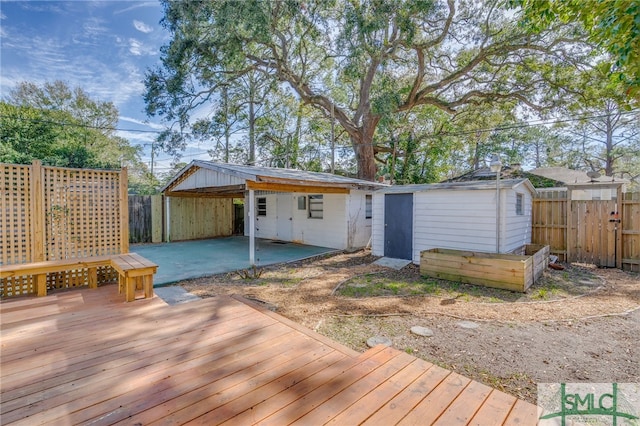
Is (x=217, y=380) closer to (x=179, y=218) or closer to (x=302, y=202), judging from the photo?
(x=302, y=202)

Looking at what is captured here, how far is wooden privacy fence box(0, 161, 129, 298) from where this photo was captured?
13.4 feet

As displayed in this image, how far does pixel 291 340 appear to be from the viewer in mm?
2697

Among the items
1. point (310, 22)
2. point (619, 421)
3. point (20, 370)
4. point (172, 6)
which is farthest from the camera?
point (310, 22)

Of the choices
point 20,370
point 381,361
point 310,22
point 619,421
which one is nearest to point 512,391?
point 619,421

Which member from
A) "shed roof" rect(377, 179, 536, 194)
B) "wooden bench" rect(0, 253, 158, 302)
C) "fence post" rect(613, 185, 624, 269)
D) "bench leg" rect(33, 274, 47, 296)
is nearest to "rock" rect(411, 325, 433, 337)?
"wooden bench" rect(0, 253, 158, 302)

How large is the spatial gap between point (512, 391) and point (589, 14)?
3.44m

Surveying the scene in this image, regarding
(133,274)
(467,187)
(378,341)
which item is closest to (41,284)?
(133,274)

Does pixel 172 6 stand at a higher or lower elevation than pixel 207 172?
higher

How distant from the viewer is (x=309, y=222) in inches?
426

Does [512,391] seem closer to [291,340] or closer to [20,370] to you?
[291,340]

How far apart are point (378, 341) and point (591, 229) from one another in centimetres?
731

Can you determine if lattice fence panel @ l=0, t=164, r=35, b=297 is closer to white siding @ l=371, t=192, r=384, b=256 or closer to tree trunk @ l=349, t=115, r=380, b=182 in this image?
white siding @ l=371, t=192, r=384, b=256

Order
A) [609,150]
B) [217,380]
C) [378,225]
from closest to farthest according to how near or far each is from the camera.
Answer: [217,380]
[378,225]
[609,150]

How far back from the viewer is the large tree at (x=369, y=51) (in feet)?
31.6
